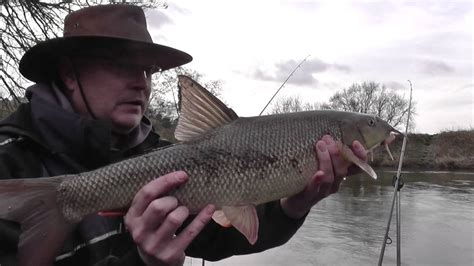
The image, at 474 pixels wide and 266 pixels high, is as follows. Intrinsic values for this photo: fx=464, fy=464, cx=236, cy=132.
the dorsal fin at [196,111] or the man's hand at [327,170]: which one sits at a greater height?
the dorsal fin at [196,111]

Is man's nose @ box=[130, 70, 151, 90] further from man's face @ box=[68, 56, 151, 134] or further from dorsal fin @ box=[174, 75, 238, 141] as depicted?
dorsal fin @ box=[174, 75, 238, 141]

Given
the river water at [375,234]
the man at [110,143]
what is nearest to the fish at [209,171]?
the man at [110,143]

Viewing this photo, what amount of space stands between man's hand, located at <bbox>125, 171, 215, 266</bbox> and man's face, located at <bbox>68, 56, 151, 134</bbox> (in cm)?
85

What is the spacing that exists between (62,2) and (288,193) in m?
7.67

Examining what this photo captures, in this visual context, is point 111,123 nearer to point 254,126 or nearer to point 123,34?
point 123,34

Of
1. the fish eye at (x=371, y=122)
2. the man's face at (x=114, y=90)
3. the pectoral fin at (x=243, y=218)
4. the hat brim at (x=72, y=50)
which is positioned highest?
the hat brim at (x=72, y=50)

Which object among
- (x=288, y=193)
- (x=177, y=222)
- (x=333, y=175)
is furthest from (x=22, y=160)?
(x=333, y=175)

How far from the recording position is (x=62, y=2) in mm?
8930

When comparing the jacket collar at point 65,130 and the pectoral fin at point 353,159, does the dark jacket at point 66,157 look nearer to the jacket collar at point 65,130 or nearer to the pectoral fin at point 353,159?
the jacket collar at point 65,130

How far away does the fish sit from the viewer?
229cm

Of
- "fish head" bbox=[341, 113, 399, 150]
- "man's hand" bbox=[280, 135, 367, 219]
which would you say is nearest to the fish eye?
"fish head" bbox=[341, 113, 399, 150]

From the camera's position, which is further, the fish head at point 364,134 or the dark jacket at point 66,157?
the fish head at point 364,134

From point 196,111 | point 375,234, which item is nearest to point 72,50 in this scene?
point 196,111

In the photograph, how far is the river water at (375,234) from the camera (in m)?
11.2
